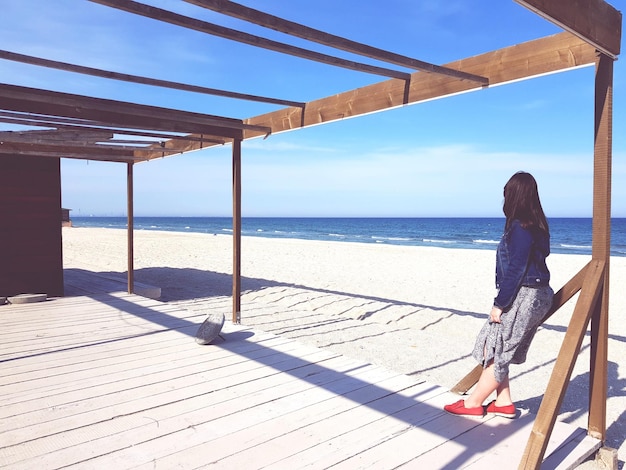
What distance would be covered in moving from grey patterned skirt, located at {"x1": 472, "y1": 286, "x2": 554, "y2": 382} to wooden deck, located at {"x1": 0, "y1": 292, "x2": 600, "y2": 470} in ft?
1.32

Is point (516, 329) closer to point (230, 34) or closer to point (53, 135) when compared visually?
point (230, 34)

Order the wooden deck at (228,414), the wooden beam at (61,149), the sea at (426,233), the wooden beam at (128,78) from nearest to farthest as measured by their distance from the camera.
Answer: the wooden deck at (228,414) < the wooden beam at (128,78) < the wooden beam at (61,149) < the sea at (426,233)

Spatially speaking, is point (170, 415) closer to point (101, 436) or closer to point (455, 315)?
point (101, 436)

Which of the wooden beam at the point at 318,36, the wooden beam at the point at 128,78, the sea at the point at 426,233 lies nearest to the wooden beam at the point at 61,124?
the wooden beam at the point at 128,78

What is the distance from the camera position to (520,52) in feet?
9.51

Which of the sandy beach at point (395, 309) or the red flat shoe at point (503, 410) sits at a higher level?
the red flat shoe at point (503, 410)

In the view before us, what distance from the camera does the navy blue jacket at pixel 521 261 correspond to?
2293 millimetres

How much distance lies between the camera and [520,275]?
230cm

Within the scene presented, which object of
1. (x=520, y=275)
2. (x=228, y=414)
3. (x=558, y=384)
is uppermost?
(x=520, y=275)

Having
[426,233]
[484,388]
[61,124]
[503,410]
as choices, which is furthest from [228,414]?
[426,233]

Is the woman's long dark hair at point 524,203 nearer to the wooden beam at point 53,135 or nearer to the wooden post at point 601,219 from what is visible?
the wooden post at point 601,219

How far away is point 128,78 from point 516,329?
10.2ft

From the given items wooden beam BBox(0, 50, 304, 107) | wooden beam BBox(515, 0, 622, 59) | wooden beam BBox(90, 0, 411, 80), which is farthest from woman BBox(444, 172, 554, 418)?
wooden beam BBox(0, 50, 304, 107)

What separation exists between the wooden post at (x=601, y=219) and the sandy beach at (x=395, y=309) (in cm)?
58
